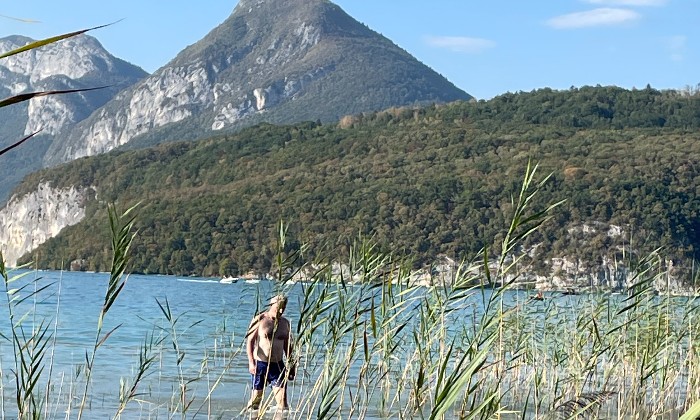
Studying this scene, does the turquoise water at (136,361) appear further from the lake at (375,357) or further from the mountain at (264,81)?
the mountain at (264,81)

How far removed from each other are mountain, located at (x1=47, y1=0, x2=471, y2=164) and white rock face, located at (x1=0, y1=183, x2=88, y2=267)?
2041 inches

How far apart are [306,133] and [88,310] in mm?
68969

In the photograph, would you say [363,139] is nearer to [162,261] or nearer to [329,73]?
[162,261]

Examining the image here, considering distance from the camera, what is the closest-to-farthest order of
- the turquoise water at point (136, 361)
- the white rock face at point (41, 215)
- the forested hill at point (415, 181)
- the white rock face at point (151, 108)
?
1. the turquoise water at point (136, 361)
2. the forested hill at point (415, 181)
3. the white rock face at point (41, 215)
4. the white rock face at point (151, 108)

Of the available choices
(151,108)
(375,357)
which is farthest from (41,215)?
(151,108)

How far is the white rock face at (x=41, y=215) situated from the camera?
96.0 meters

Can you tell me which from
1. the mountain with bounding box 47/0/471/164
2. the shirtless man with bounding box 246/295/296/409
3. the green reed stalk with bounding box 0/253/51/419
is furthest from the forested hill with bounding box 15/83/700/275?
the mountain with bounding box 47/0/471/164

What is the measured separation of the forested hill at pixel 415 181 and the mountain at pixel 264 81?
54.4 metres

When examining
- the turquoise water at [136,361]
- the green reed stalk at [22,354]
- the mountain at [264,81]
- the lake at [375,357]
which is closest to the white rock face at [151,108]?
the mountain at [264,81]

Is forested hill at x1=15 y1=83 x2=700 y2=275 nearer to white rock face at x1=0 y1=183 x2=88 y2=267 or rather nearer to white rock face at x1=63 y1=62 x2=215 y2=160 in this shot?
white rock face at x1=0 y1=183 x2=88 y2=267

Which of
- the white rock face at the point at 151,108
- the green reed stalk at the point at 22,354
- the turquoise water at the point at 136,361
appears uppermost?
the white rock face at the point at 151,108

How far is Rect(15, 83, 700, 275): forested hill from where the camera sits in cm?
5875

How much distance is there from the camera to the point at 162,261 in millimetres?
68500

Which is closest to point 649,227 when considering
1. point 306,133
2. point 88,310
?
point 88,310
